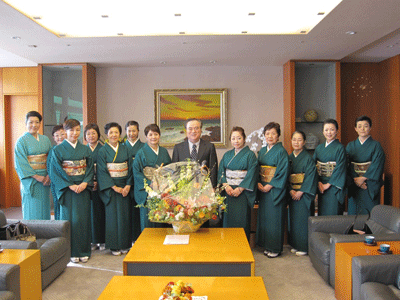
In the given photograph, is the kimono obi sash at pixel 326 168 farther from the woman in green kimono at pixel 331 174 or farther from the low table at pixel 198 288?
the low table at pixel 198 288

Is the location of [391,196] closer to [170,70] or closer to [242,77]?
[242,77]

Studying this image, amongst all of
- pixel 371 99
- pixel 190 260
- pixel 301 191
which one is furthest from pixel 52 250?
pixel 371 99

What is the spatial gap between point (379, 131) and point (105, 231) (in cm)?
490

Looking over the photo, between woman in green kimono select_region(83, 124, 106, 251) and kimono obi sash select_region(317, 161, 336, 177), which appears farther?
woman in green kimono select_region(83, 124, 106, 251)

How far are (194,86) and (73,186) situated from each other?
3.19 metres

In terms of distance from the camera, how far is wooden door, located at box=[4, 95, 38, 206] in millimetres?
6730

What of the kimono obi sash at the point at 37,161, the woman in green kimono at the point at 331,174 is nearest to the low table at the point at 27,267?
the kimono obi sash at the point at 37,161

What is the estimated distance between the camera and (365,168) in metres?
4.26

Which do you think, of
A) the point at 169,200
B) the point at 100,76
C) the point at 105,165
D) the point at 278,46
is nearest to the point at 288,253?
the point at 169,200

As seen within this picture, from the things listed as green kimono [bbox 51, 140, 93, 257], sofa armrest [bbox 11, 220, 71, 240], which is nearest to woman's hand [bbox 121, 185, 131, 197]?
green kimono [bbox 51, 140, 93, 257]

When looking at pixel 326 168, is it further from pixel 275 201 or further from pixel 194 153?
pixel 194 153

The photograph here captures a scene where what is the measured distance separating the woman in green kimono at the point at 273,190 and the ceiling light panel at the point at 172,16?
4.08ft

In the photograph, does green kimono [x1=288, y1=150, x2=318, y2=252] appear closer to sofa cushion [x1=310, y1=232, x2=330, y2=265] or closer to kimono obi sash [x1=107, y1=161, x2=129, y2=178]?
sofa cushion [x1=310, y1=232, x2=330, y2=265]

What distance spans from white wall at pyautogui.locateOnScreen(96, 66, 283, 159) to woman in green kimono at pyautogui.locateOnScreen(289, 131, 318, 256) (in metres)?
2.31
